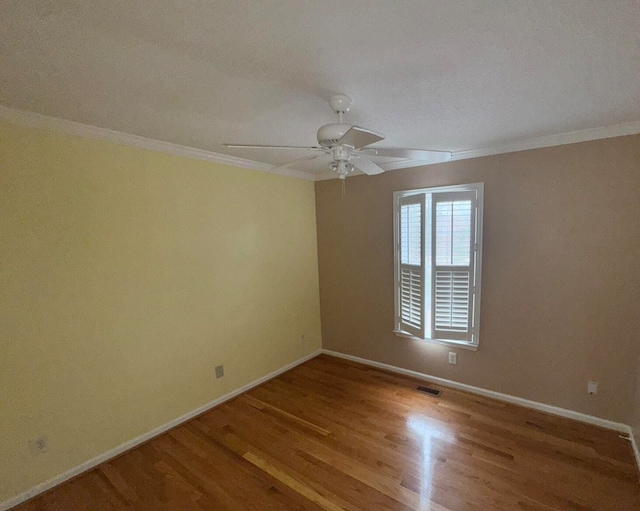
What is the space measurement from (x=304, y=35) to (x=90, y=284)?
2.14m

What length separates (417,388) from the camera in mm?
3090

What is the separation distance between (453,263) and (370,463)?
1893mm

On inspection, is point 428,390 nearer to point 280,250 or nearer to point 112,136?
point 280,250

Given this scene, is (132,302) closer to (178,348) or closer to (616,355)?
(178,348)

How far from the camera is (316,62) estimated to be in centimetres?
129

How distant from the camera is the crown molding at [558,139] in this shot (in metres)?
2.13

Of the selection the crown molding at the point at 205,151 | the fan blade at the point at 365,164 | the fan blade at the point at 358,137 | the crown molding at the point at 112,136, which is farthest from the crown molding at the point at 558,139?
the crown molding at the point at 112,136

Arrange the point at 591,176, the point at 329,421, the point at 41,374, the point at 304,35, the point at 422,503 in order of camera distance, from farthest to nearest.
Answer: the point at 329,421
the point at 591,176
the point at 41,374
the point at 422,503
the point at 304,35

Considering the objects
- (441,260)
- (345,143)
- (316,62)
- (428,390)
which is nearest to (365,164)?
(345,143)

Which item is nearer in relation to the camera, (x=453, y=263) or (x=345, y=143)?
→ (x=345, y=143)

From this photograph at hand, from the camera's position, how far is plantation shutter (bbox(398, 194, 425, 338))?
3.03 metres

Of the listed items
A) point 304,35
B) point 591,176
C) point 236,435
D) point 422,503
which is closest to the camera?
point 304,35

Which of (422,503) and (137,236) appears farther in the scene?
(137,236)

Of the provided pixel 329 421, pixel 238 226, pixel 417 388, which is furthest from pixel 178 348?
pixel 417 388
